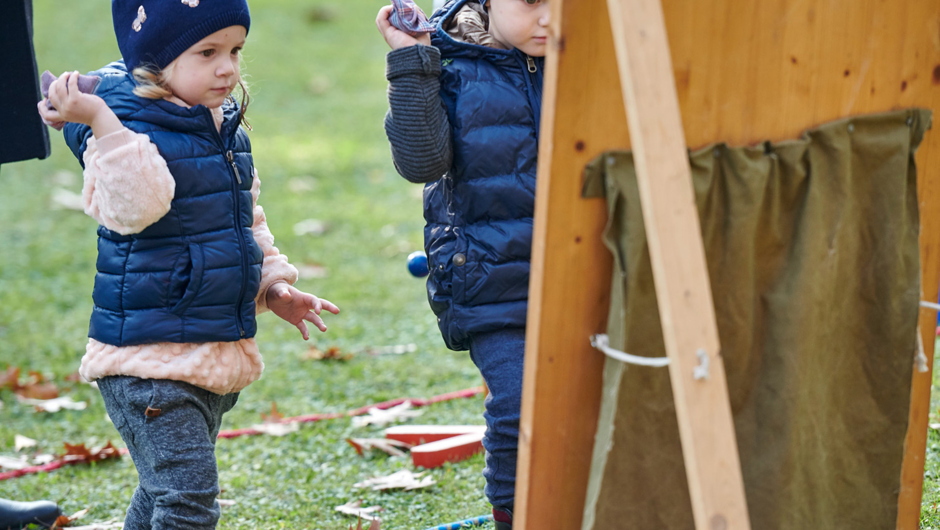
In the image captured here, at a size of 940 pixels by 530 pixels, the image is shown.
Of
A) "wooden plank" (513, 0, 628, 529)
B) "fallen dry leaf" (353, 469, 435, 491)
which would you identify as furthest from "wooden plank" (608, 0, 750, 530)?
"fallen dry leaf" (353, 469, 435, 491)

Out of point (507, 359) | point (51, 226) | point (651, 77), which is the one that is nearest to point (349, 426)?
point (507, 359)

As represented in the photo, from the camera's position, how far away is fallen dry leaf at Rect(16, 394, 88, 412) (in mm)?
4500

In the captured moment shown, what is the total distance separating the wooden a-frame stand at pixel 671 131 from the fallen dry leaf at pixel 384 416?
2.12 m

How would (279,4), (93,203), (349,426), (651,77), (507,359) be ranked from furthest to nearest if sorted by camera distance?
(279,4) < (349,426) < (507,359) < (93,203) < (651,77)

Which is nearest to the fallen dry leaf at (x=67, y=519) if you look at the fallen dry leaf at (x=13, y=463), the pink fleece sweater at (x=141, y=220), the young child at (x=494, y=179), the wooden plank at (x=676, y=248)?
the fallen dry leaf at (x=13, y=463)

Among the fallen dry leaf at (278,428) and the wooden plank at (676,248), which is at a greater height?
the wooden plank at (676,248)

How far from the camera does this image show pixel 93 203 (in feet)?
7.77

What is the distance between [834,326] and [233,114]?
158 centimetres

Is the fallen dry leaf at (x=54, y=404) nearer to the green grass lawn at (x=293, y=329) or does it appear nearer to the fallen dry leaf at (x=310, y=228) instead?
the green grass lawn at (x=293, y=329)

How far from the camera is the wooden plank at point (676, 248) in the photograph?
175 cm

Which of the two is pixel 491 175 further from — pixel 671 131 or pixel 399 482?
pixel 399 482

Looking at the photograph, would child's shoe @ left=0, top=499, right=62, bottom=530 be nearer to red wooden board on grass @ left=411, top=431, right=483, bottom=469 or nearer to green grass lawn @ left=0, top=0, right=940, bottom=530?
green grass lawn @ left=0, top=0, right=940, bottom=530

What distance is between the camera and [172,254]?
7.93ft

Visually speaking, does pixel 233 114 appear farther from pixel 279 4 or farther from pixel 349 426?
pixel 279 4
